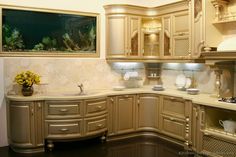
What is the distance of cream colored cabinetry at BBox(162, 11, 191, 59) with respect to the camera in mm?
4754

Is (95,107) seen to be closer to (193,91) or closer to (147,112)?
(147,112)

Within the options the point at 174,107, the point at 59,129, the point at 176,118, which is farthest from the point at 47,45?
the point at 176,118

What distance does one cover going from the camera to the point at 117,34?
526cm

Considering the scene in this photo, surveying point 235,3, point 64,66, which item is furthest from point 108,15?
point 235,3

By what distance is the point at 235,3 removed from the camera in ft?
13.9

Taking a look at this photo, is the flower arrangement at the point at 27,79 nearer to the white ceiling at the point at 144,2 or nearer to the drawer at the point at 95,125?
the drawer at the point at 95,125

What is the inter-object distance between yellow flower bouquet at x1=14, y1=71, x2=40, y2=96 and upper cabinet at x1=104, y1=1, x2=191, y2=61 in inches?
61.1

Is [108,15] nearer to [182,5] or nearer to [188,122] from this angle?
[182,5]

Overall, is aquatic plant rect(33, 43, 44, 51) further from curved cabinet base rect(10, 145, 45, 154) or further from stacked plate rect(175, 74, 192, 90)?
stacked plate rect(175, 74, 192, 90)

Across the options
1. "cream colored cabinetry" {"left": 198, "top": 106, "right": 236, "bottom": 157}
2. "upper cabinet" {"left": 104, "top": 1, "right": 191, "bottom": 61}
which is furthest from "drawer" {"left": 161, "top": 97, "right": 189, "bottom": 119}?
"upper cabinet" {"left": 104, "top": 1, "right": 191, "bottom": 61}

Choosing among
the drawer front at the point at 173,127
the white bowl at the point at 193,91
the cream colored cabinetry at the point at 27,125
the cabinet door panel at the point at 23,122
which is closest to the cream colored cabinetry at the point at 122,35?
the white bowl at the point at 193,91

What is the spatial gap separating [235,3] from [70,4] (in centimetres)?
277

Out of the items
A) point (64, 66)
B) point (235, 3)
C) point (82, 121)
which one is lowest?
point (82, 121)

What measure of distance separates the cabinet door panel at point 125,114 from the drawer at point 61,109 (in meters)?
0.87
